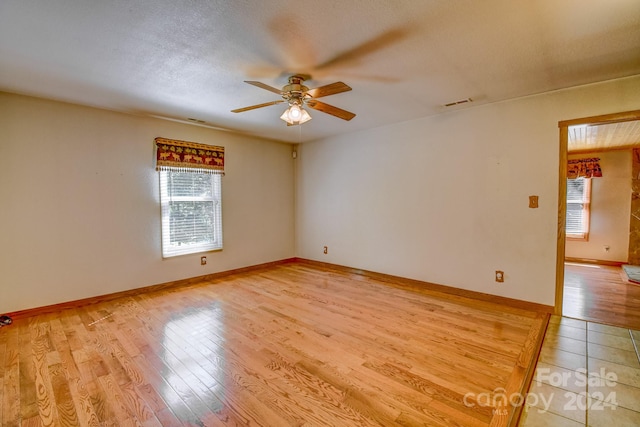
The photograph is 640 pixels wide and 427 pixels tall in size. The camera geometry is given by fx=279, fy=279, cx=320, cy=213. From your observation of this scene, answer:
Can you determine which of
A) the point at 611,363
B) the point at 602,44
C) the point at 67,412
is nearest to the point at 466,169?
the point at 602,44

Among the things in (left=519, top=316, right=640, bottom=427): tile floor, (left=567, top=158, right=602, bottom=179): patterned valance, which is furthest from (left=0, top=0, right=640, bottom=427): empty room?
(left=567, top=158, right=602, bottom=179): patterned valance

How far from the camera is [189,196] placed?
4203 millimetres

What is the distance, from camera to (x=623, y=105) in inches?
103

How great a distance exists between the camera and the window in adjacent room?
12.9 feet

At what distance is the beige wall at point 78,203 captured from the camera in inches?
115

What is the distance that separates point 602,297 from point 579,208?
309 centimetres

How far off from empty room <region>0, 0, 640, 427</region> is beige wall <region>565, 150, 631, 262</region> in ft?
0.15

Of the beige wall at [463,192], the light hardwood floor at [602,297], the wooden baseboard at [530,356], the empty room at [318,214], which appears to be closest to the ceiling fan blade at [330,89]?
the empty room at [318,214]

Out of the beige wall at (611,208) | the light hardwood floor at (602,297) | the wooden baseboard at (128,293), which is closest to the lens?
the light hardwood floor at (602,297)

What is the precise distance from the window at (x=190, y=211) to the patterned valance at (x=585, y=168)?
22.2ft

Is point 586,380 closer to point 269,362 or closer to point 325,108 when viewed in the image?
point 269,362

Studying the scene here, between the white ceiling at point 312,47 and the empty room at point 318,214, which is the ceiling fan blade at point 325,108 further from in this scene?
the white ceiling at point 312,47

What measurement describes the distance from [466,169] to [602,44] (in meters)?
1.65

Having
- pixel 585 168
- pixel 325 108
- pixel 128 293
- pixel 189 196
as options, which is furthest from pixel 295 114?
pixel 585 168
